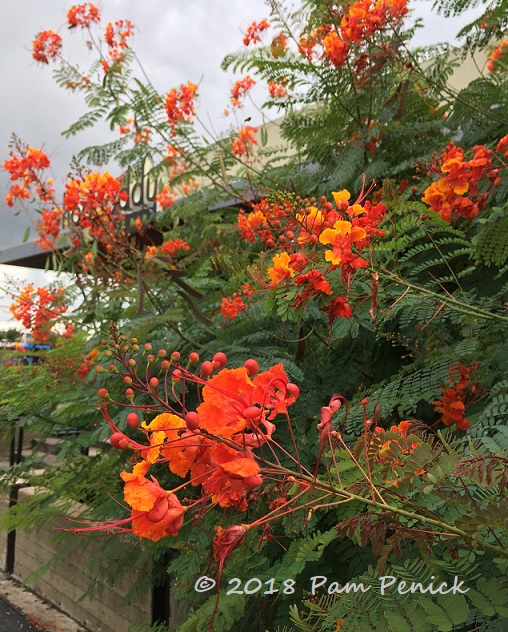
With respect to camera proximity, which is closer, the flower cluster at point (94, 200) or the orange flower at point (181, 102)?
the flower cluster at point (94, 200)

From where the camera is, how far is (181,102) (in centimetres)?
369

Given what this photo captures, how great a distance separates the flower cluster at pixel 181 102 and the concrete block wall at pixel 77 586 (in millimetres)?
2415

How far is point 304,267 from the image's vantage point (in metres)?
1.40

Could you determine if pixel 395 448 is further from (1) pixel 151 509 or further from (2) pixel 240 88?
(2) pixel 240 88

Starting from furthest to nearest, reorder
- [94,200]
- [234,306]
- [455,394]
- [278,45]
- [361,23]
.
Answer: [278,45] → [94,200] → [361,23] → [234,306] → [455,394]

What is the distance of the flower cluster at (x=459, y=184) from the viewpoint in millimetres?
1767

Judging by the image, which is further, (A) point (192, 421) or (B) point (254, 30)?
(B) point (254, 30)

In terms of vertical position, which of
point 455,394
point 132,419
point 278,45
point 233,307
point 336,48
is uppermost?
point 278,45

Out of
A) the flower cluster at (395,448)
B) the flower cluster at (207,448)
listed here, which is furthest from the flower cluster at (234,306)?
the flower cluster at (207,448)

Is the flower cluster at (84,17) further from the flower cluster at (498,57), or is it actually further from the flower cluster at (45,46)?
the flower cluster at (498,57)

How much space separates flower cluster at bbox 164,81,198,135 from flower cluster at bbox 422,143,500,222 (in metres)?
2.12

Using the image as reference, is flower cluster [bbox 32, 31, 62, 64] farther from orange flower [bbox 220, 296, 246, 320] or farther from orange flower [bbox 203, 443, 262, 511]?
orange flower [bbox 203, 443, 262, 511]

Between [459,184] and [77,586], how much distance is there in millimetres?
3358

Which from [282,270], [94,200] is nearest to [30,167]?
[94,200]
